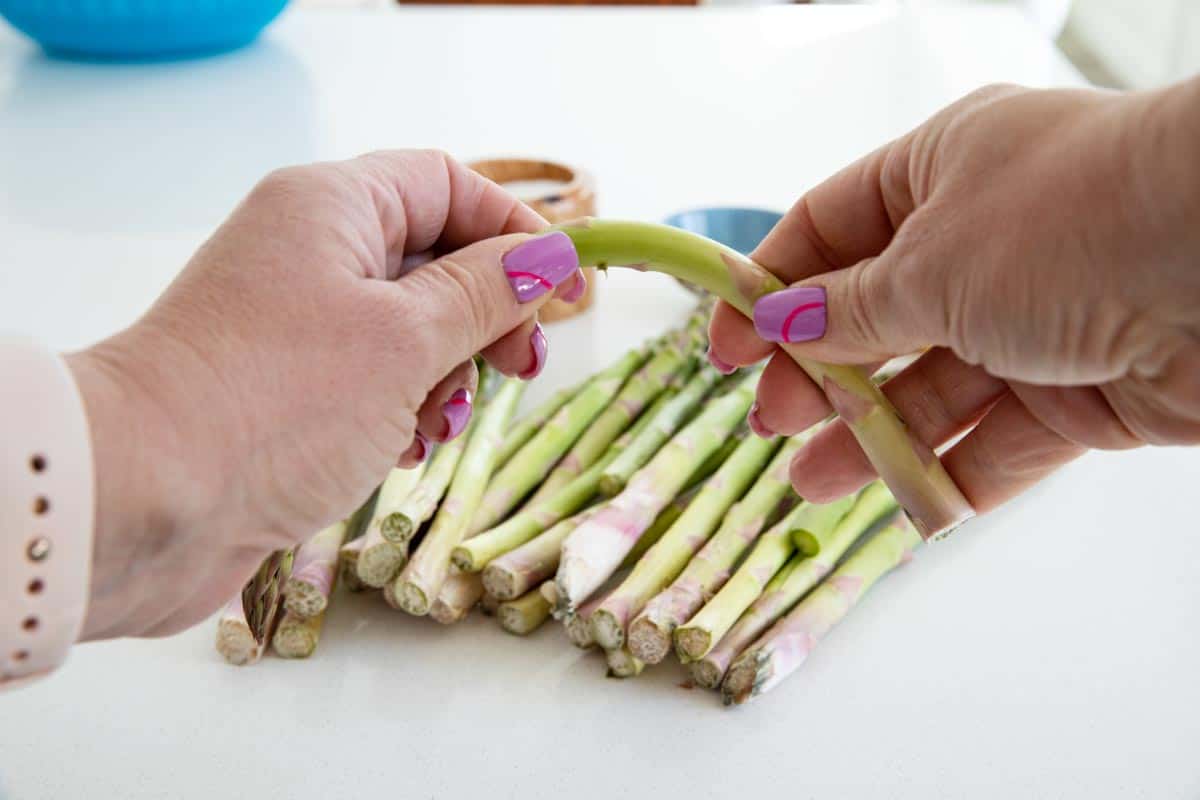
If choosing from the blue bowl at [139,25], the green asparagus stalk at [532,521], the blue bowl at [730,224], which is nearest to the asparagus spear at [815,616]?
the green asparagus stalk at [532,521]

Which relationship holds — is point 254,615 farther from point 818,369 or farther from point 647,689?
point 818,369

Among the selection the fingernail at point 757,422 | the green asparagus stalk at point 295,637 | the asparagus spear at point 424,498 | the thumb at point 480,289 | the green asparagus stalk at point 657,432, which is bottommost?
the green asparagus stalk at point 295,637

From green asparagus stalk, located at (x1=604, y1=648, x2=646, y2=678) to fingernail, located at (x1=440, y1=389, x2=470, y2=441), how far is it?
24 cm

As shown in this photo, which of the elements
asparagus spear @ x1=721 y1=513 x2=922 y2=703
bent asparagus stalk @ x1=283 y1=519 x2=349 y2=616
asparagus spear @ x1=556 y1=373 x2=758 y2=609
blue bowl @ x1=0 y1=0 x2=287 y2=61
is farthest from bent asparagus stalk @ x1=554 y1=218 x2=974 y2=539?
blue bowl @ x1=0 y1=0 x2=287 y2=61

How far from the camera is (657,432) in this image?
125cm

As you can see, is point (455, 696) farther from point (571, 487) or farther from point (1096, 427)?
point (1096, 427)

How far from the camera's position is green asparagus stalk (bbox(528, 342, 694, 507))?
123 cm

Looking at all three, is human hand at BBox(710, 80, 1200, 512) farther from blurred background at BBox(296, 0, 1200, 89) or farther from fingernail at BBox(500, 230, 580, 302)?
blurred background at BBox(296, 0, 1200, 89)

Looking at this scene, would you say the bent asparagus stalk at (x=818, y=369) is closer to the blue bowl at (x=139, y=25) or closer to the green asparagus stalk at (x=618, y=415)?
the green asparagus stalk at (x=618, y=415)

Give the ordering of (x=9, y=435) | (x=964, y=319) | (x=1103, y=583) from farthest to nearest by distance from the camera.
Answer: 1. (x=1103, y=583)
2. (x=964, y=319)
3. (x=9, y=435)

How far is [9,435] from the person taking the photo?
2.07 ft

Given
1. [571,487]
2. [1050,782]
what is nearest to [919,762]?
[1050,782]

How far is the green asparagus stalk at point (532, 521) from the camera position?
1082 millimetres

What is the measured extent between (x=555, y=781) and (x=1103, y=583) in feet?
1.81
